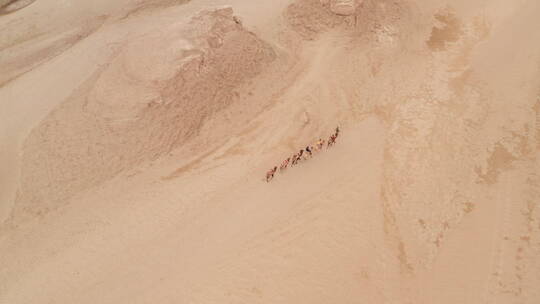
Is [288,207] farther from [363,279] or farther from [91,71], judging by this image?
[91,71]

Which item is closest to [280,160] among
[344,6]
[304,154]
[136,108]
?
[304,154]

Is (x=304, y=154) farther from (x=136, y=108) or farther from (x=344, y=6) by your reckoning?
(x=344, y=6)

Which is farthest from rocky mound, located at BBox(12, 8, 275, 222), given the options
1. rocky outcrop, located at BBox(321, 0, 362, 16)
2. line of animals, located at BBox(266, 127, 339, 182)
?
rocky outcrop, located at BBox(321, 0, 362, 16)

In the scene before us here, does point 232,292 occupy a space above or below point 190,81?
below

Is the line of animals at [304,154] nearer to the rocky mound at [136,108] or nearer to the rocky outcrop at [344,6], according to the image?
the rocky mound at [136,108]

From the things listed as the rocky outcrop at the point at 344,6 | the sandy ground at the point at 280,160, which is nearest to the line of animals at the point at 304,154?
the sandy ground at the point at 280,160

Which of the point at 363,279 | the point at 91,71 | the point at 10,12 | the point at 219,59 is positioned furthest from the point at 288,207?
the point at 10,12
